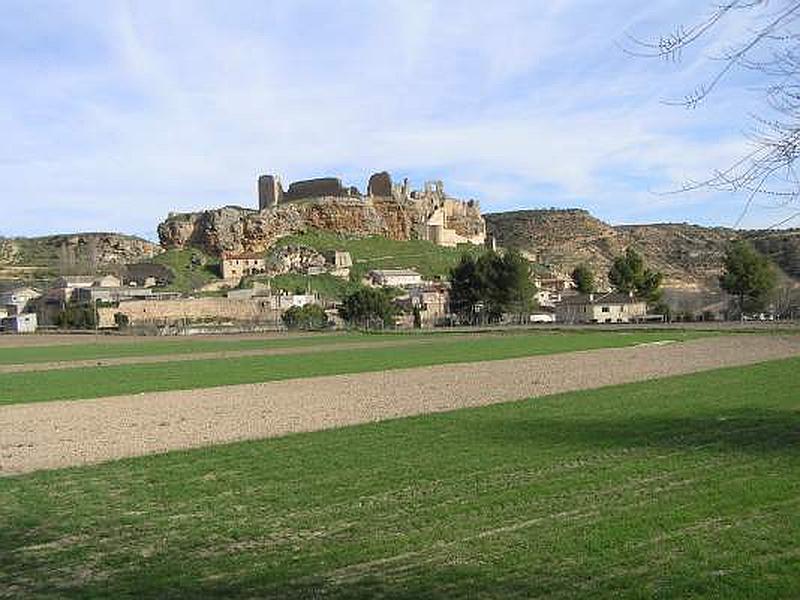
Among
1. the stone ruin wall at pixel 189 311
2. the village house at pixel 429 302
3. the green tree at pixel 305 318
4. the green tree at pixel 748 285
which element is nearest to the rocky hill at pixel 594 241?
the village house at pixel 429 302

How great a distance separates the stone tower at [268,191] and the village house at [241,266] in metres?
28.8

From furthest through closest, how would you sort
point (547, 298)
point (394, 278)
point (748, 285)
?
1. point (394, 278)
2. point (547, 298)
3. point (748, 285)

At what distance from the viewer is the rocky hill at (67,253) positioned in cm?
16075

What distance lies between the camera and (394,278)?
139250mm

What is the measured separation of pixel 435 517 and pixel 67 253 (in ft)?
564

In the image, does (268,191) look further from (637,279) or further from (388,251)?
(637,279)

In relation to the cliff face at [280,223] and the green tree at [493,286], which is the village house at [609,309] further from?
the cliff face at [280,223]

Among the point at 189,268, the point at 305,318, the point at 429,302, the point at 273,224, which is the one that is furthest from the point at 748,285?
the point at 273,224

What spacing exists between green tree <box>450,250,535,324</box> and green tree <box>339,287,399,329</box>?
343 inches

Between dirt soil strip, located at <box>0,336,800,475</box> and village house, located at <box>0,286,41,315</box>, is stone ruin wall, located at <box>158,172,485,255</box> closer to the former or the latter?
village house, located at <box>0,286,41,315</box>

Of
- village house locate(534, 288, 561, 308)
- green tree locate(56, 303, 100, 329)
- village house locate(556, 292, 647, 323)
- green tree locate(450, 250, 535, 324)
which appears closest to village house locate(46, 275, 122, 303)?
green tree locate(56, 303, 100, 329)

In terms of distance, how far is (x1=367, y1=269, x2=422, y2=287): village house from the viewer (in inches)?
5418

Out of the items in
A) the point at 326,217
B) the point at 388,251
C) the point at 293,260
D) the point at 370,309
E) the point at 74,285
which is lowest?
the point at 370,309

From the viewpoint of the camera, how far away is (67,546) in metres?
9.77
